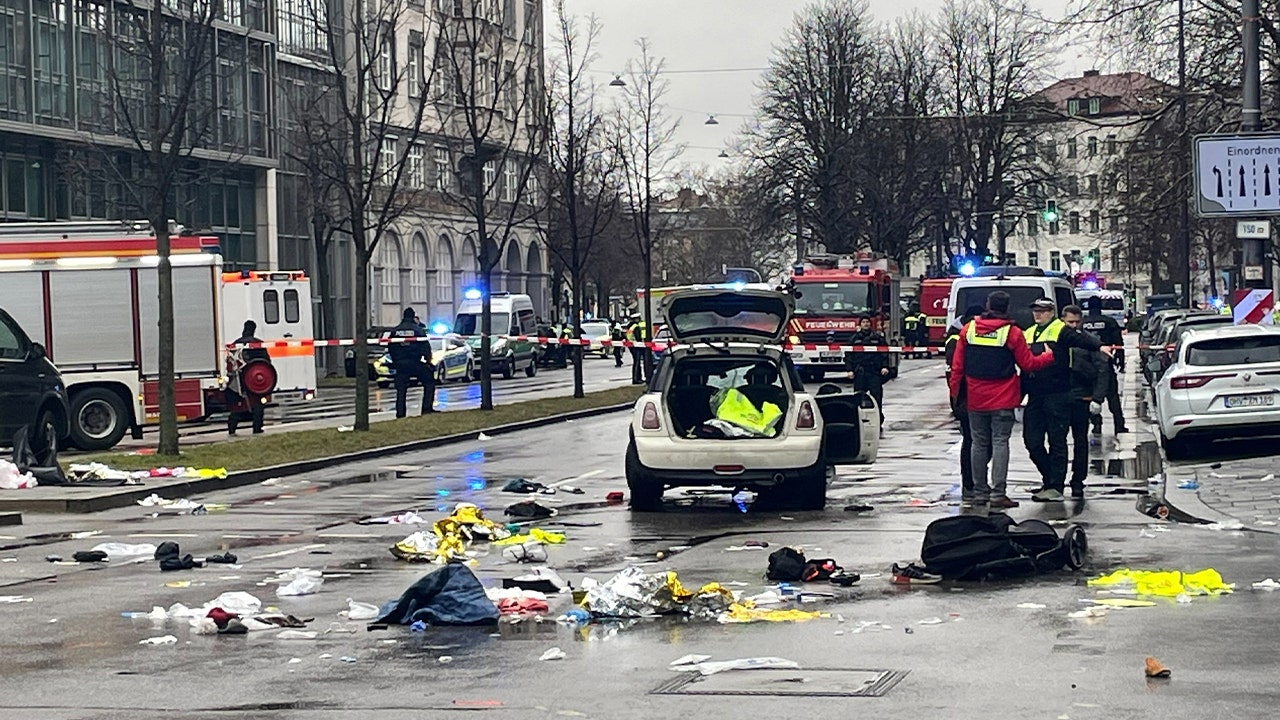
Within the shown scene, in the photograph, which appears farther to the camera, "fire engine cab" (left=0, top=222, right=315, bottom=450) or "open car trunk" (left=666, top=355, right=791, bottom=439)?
"fire engine cab" (left=0, top=222, right=315, bottom=450)

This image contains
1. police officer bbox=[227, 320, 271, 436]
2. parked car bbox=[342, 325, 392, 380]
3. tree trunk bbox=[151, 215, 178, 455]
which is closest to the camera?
tree trunk bbox=[151, 215, 178, 455]

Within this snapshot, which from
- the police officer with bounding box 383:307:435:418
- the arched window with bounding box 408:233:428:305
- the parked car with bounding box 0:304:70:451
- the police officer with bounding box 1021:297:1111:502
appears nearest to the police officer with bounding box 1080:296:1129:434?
the police officer with bounding box 1021:297:1111:502

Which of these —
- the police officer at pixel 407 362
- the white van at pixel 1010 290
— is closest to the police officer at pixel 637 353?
the white van at pixel 1010 290

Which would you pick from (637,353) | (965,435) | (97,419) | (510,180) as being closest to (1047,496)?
(965,435)

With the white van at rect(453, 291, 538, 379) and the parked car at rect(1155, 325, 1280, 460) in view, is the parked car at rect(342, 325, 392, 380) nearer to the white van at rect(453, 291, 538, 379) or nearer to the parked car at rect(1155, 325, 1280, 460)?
the white van at rect(453, 291, 538, 379)

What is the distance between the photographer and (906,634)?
372 inches

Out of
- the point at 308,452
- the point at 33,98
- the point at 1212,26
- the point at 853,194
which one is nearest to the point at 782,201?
the point at 853,194

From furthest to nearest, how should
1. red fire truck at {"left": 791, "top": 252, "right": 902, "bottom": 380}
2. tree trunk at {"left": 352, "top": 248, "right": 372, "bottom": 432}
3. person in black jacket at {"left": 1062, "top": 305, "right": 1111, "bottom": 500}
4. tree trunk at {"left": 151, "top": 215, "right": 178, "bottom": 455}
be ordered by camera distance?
1. red fire truck at {"left": 791, "top": 252, "right": 902, "bottom": 380}
2. tree trunk at {"left": 352, "top": 248, "right": 372, "bottom": 432}
3. tree trunk at {"left": 151, "top": 215, "right": 178, "bottom": 455}
4. person in black jacket at {"left": 1062, "top": 305, "right": 1111, "bottom": 500}

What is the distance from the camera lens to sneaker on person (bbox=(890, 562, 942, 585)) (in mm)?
11383

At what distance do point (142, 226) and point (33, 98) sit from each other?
15443 mm

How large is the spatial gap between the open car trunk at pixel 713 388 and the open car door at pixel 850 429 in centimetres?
96

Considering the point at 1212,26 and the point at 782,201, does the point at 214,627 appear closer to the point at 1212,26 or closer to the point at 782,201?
the point at 1212,26

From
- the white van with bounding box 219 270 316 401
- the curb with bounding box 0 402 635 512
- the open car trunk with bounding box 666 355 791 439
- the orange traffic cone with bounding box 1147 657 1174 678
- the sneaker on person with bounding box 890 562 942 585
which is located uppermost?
the white van with bounding box 219 270 316 401

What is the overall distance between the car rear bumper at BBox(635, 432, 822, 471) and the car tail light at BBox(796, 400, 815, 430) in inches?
3.6
